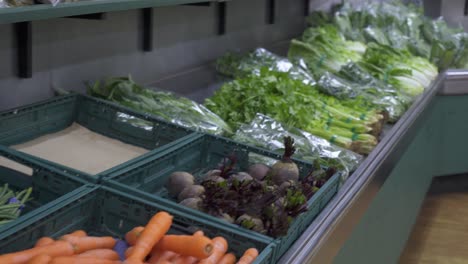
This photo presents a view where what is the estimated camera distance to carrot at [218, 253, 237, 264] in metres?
1.79

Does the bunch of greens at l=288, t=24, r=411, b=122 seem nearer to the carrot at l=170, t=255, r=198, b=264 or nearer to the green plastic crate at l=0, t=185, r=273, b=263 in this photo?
the green plastic crate at l=0, t=185, r=273, b=263

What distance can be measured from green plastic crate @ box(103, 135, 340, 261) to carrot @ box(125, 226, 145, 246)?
0.56 ft

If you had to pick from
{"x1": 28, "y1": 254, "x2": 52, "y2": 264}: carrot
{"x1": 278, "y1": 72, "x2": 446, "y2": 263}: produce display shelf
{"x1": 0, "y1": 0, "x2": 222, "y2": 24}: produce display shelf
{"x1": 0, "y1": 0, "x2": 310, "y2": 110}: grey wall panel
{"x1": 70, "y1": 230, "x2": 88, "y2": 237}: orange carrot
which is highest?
{"x1": 0, "y1": 0, "x2": 222, "y2": 24}: produce display shelf

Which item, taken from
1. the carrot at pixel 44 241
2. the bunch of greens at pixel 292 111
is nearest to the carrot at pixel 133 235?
the carrot at pixel 44 241

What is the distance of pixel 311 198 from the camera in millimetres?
2178

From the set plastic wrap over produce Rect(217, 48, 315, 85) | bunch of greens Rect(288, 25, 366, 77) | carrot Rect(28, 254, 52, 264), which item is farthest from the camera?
bunch of greens Rect(288, 25, 366, 77)

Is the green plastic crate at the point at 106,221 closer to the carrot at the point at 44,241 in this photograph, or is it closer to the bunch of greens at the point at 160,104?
the carrot at the point at 44,241

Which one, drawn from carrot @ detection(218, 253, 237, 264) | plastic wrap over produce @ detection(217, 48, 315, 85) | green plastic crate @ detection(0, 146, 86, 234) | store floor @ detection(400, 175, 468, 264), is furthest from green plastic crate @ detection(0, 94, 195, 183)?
store floor @ detection(400, 175, 468, 264)

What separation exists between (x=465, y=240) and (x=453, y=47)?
→ 5.59 ft

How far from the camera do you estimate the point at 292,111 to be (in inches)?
127

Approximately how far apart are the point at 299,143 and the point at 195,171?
56 centimetres

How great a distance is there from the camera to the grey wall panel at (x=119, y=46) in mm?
2818

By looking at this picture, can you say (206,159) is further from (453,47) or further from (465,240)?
(453,47)

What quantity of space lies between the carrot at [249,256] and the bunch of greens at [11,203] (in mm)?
665
